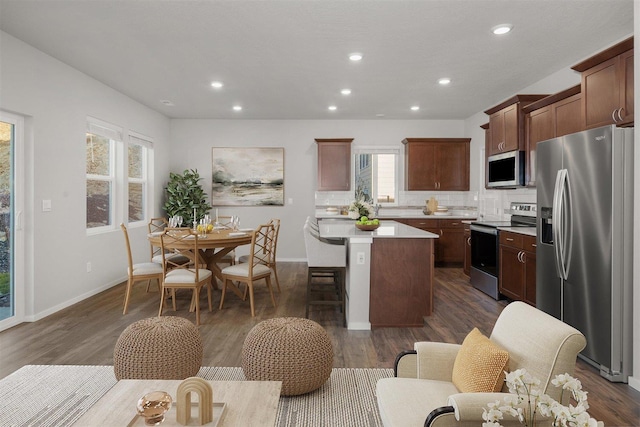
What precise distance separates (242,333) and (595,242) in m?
2.91

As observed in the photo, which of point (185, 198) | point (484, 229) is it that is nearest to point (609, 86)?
point (484, 229)

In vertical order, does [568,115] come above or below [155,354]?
above

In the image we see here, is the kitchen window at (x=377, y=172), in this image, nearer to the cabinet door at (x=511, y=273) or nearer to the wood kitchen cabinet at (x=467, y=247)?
the wood kitchen cabinet at (x=467, y=247)

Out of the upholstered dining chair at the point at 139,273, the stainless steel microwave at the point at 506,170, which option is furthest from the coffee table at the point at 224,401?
the stainless steel microwave at the point at 506,170

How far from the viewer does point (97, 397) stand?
244 centimetres

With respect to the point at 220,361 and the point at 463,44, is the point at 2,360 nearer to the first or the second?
the point at 220,361

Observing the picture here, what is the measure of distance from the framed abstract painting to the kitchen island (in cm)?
392

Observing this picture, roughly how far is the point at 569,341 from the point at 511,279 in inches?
132

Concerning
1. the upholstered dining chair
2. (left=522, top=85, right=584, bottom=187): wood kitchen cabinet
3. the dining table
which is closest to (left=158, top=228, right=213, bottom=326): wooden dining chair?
the dining table

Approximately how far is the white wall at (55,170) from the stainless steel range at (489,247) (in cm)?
498

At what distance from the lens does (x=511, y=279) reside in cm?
453

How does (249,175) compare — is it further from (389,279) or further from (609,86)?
(609,86)

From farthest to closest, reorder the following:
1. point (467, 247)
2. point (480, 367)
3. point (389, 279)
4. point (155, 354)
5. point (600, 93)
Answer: point (467, 247) → point (389, 279) → point (600, 93) → point (155, 354) → point (480, 367)

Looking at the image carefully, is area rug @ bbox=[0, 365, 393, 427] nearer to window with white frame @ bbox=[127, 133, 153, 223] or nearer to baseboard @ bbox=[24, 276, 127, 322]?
baseboard @ bbox=[24, 276, 127, 322]
